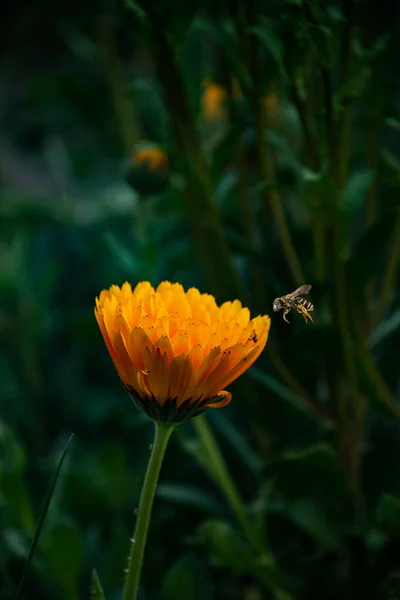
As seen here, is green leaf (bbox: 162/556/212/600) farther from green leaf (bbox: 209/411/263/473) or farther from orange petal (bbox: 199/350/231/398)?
orange petal (bbox: 199/350/231/398)

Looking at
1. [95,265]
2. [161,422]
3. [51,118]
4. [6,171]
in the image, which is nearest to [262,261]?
[161,422]

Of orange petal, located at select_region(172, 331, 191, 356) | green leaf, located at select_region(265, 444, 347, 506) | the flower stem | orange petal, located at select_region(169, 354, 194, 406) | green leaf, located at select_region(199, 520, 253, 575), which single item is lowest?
green leaf, located at select_region(199, 520, 253, 575)

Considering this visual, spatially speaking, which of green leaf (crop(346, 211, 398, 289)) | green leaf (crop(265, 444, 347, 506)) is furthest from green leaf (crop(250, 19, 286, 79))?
green leaf (crop(265, 444, 347, 506))

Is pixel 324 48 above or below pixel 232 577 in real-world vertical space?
above

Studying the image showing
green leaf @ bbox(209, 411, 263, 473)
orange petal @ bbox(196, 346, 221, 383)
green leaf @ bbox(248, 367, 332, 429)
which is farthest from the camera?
green leaf @ bbox(209, 411, 263, 473)

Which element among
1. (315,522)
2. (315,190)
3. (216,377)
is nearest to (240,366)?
(216,377)

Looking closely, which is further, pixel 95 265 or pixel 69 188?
pixel 69 188

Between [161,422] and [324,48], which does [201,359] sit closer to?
[161,422]

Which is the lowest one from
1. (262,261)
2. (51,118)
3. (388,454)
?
(51,118)
